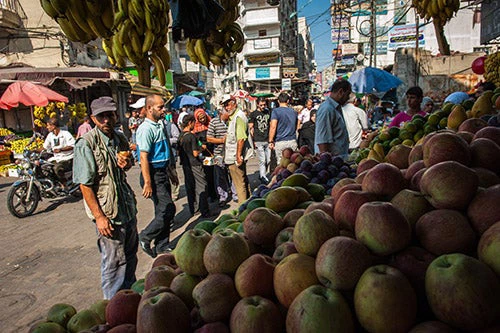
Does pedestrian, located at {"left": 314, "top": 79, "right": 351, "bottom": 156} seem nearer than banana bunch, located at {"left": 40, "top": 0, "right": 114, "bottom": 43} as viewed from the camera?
No

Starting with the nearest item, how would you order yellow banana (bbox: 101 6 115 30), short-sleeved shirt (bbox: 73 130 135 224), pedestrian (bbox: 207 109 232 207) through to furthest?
yellow banana (bbox: 101 6 115 30), short-sleeved shirt (bbox: 73 130 135 224), pedestrian (bbox: 207 109 232 207)

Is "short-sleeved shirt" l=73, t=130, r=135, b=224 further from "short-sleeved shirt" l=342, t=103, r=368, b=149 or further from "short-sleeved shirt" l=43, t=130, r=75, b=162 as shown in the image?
"short-sleeved shirt" l=43, t=130, r=75, b=162

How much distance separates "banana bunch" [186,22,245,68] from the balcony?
17217 millimetres

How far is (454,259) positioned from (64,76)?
17.0 metres

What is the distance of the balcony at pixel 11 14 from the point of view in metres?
15.4

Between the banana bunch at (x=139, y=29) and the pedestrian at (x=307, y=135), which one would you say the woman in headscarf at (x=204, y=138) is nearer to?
the pedestrian at (x=307, y=135)

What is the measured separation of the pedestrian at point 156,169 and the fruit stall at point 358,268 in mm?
3052

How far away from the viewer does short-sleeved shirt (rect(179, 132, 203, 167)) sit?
6.43 metres

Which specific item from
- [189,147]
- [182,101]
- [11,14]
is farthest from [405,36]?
[11,14]

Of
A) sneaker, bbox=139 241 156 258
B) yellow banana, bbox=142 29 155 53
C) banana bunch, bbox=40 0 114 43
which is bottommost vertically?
sneaker, bbox=139 241 156 258

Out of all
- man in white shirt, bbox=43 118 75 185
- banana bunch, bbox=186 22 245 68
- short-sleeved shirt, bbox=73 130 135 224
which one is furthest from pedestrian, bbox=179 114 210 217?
banana bunch, bbox=186 22 245 68

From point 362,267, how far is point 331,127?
370 cm

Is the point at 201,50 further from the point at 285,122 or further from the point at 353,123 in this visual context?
the point at 285,122

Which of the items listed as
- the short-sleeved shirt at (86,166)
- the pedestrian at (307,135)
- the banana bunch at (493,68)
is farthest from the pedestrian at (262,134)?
the banana bunch at (493,68)
